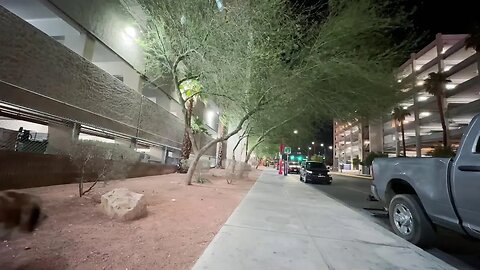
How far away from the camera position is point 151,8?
8805 mm

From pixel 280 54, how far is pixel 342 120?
4.95 metres

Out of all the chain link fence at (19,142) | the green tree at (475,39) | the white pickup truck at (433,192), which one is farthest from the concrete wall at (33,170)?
the green tree at (475,39)

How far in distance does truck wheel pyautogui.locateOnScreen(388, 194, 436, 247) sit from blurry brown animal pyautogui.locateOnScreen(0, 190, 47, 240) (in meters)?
5.94

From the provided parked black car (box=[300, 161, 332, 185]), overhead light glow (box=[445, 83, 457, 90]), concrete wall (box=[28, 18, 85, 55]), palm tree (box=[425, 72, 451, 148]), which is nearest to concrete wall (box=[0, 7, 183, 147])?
concrete wall (box=[28, 18, 85, 55])

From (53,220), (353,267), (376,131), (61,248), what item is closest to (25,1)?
(53,220)

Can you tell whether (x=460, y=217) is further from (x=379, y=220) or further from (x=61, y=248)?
(x=61, y=248)

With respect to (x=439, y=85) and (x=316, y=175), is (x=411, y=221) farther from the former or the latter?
(x=439, y=85)

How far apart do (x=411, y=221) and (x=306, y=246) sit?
2.23 metres

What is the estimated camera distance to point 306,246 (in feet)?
14.4

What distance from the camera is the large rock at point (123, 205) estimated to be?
4.84 metres

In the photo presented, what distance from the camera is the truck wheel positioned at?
4746 mm

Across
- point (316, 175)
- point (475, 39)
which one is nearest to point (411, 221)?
point (316, 175)

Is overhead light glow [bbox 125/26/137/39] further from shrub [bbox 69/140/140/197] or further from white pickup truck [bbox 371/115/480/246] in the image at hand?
white pickup truck [bbox 371/115/480/246]

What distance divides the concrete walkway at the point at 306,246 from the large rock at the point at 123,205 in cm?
161
